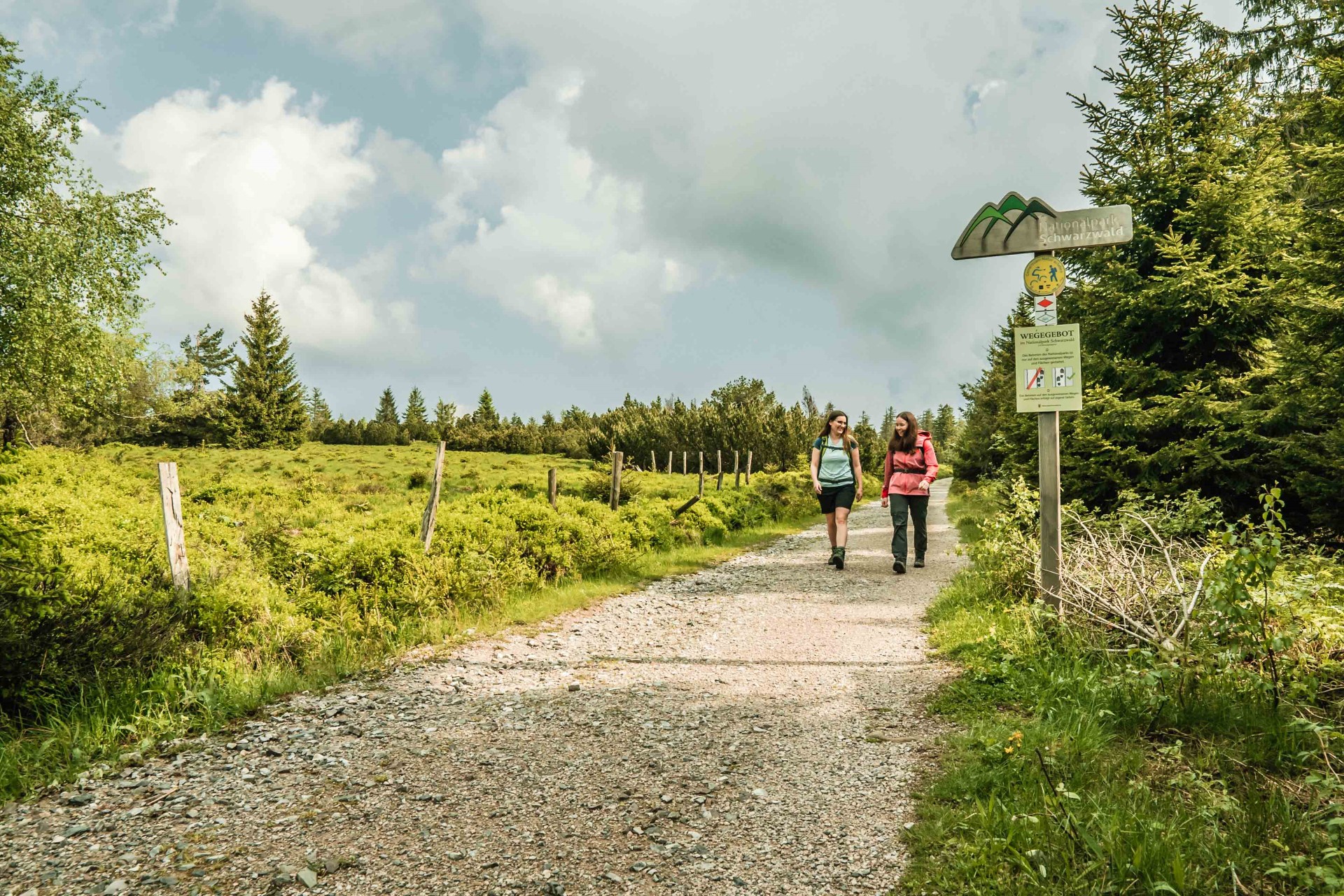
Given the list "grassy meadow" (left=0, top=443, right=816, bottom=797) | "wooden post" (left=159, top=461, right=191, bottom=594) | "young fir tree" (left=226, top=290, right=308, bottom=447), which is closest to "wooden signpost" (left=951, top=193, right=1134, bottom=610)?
"grassy meadow" (left=0, top=443, right=816, bottom=797)

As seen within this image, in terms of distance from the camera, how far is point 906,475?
352 inches

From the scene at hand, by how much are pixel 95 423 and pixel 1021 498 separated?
52390 millimetres

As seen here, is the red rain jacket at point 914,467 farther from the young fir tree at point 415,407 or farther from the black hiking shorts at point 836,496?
the young fir tree at point 415,407

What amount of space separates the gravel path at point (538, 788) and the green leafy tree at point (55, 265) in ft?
68.3

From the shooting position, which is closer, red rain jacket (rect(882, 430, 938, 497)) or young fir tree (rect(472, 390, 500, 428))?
red rain jacket (rect(882, 430, 938, 497))

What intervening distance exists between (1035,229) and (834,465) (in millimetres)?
4312

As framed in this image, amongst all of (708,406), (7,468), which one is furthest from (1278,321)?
(708,406)

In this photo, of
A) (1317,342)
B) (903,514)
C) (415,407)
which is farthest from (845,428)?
(415,407)

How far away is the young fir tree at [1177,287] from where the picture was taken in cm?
791

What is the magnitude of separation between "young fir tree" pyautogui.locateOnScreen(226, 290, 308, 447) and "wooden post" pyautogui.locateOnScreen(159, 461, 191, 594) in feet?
194

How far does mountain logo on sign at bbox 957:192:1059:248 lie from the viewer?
5180mm

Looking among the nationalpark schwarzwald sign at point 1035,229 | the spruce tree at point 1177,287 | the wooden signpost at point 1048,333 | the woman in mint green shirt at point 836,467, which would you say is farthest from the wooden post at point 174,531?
the spruce tree at point 1177,287

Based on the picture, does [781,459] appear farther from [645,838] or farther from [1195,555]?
[645,838]

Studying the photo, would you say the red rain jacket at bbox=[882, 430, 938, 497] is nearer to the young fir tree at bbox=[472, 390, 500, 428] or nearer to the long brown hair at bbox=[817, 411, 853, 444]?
the long brown hair at bbox=[817, 411, 853, 444]
